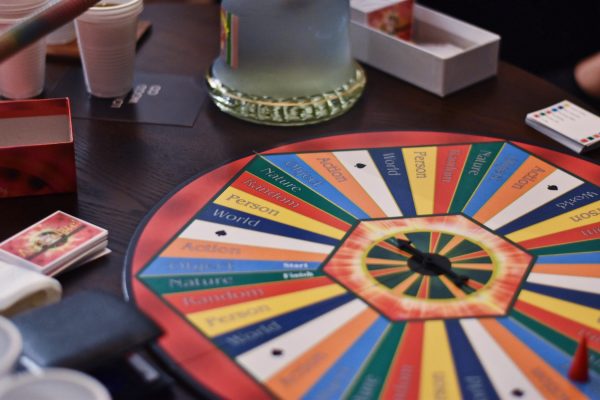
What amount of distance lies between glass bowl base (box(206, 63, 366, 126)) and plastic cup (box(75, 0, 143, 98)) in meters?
0.15

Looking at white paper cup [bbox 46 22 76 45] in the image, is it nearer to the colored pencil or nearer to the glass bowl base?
the glass bowl base

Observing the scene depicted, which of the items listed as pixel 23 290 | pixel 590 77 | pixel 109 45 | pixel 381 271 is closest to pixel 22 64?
pixel 109 45

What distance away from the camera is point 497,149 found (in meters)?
1.34

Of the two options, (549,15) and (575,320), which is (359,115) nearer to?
(575,320)

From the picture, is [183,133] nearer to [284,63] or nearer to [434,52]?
[284,63]

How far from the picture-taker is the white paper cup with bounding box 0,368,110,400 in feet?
2.46

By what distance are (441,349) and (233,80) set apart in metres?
0.65

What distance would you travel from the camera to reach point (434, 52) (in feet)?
5.21

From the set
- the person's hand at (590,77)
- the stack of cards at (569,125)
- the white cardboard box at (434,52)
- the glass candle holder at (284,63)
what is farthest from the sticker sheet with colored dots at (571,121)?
the person's hand at (590,77)

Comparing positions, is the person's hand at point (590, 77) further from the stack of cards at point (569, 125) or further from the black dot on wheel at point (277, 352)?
the black dot on wheel at point (277, 352)

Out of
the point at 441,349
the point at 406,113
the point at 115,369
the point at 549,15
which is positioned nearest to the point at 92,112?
the point at 406,113

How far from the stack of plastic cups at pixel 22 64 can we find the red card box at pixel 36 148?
5.1 inches

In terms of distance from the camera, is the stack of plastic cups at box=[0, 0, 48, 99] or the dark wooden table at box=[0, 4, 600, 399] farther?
the stack of plastic cups at box=[0, 0, 48, 99]

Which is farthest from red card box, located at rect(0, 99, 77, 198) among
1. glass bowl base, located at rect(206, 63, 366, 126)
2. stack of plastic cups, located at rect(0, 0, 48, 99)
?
glass bowl base, located at rect(206, 63, 366, 126)
